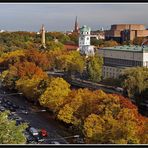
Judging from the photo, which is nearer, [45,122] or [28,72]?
[45,122]

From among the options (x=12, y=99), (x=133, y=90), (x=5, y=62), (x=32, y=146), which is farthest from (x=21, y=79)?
(x=32, y=146)

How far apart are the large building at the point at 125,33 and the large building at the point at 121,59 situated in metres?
10.2

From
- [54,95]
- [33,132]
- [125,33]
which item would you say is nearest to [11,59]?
[54,95]

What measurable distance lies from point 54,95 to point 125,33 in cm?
1873

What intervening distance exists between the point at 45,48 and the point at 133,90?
12.7 meters

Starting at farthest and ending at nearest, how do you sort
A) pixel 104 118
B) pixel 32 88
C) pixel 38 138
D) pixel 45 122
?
pixel 32 88, pixel 45 122, pixel 38 138, pixel 104 118

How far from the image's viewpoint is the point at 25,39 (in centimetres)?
2748

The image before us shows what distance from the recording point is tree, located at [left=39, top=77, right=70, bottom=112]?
27.0 ft

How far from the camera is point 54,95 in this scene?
8.55 m

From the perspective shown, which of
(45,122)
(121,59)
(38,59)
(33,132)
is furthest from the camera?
(38,59)

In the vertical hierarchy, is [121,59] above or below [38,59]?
above

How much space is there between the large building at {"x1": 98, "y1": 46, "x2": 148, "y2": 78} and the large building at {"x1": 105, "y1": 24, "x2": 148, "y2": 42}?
10.2 m

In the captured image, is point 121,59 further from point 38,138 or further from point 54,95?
point 38,138

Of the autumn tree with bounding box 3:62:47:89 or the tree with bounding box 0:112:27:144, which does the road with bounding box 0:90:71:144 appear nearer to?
the autumn tree with bounding box 3:62:47:89
